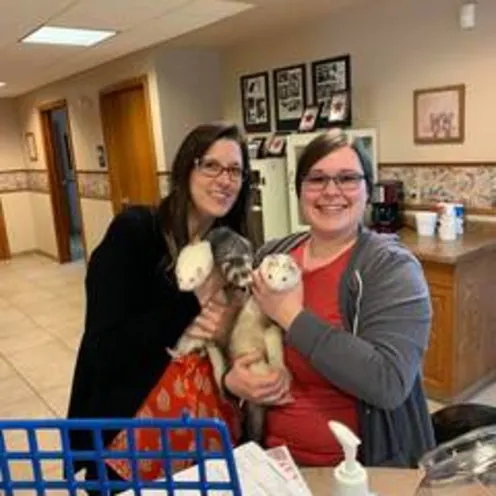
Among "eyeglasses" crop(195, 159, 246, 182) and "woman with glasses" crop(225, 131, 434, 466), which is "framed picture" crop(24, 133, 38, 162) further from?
"woman with glasses" crop(225, 131, 434, 466)

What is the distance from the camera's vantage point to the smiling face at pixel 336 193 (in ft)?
3.65

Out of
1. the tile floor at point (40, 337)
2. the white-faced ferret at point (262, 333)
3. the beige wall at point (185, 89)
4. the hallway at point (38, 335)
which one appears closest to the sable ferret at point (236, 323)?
the white-faced ferret at point (262, 333)

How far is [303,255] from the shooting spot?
4.06 feet

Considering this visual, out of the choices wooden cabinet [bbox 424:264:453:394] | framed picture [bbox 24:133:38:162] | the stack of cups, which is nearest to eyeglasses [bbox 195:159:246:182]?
wooden cabinet [bbox 424:264:453:394]

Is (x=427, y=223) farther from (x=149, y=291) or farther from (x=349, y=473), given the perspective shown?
(x=349, y=473)

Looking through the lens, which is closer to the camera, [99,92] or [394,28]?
[394,28]

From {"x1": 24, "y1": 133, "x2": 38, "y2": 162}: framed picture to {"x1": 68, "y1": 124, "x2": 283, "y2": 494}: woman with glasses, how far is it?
21.4 feet

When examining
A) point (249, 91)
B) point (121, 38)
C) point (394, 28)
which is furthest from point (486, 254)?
point (121, 38)

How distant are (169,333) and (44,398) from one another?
7.79ft

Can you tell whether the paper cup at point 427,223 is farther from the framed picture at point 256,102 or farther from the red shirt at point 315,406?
the red shirt at point 315,406

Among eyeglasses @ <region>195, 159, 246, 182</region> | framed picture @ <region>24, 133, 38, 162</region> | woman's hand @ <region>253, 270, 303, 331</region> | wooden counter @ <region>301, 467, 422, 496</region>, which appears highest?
framed picture @ <region>24, 133, 38, 162</region>

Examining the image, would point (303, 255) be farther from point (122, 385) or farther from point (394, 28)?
point (394, 28)

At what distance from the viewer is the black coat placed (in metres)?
1.18

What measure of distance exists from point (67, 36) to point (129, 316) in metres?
2.98
